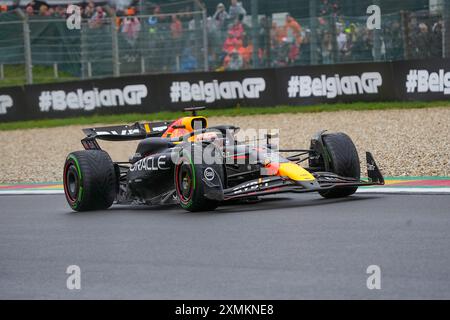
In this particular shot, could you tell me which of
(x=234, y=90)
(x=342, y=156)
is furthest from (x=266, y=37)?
(x=342, y=156)

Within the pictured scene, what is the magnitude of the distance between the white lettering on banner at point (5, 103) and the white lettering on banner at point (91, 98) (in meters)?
0.95

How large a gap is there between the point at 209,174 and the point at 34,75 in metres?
15.4

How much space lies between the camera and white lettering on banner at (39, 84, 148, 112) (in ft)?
73.5

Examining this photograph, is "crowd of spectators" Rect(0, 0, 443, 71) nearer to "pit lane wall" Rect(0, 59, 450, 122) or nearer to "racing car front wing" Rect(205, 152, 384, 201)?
"pit lane wall" Rect(0, 59, 450, 122)

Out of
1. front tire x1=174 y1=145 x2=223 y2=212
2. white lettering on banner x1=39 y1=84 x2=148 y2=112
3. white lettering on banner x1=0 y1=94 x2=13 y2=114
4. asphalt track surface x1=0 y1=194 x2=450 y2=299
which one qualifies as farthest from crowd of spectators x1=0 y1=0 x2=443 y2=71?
front tire x1=174 y1=145 x2=223 y2=212

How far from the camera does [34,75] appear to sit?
23641mm

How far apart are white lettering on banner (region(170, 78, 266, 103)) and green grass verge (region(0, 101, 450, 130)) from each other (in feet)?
1.05

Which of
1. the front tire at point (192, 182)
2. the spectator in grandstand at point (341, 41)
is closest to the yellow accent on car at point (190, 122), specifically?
the front tire at point (192, 182)

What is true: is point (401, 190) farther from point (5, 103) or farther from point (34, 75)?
point (5, 103)

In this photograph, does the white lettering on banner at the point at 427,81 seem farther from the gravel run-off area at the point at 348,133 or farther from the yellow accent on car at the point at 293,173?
the yellow accent on car at the point at 293,173

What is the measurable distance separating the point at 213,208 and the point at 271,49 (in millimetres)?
11907

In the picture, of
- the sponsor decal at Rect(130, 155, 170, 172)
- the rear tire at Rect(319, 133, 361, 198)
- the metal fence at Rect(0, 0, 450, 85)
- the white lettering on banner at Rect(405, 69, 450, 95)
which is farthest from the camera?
the metal fence at Rect(0, 0, 450, 85)
